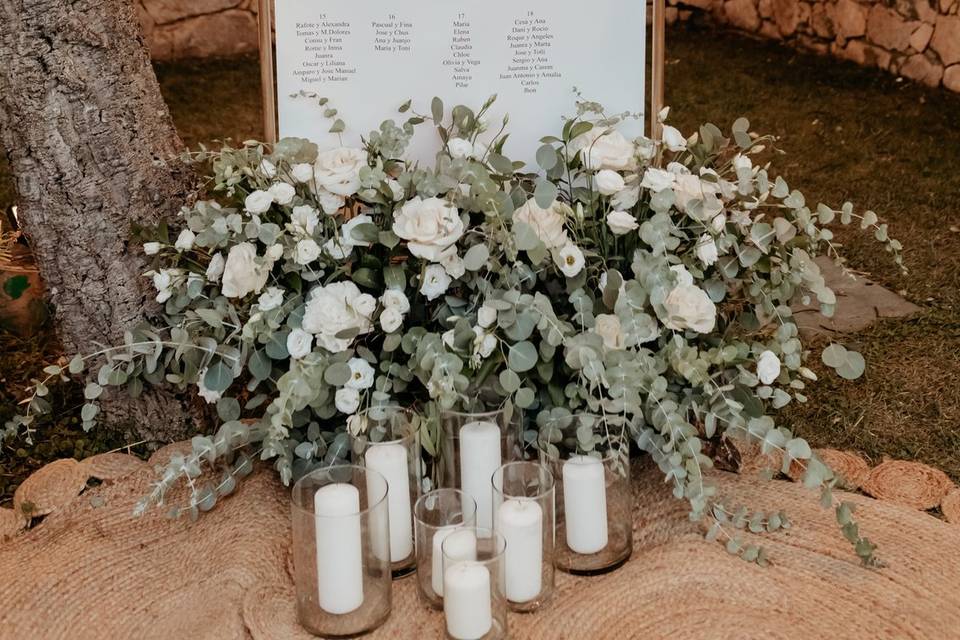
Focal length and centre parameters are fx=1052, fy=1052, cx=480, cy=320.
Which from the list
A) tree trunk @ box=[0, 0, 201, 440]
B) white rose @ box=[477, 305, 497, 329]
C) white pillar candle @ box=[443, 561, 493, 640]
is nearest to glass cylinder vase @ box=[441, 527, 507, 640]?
white pillar candle @ box=[443, 561, 493, 640]

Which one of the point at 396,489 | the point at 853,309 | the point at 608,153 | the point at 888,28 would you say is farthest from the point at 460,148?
the point at 888,28

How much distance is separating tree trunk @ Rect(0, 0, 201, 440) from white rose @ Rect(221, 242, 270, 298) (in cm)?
34

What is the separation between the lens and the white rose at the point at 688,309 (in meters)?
1.56

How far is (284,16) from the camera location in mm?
1991

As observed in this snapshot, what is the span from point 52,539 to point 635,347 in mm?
966

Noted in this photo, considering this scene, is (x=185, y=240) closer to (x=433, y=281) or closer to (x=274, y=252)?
(x=274, y=252)

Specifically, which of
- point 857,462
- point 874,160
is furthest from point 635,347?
point 874,160

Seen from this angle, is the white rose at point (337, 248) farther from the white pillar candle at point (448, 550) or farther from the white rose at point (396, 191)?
A: the white pillar candle at point (448, 550)

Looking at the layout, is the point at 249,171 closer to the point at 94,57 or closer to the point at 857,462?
the point at 94,57

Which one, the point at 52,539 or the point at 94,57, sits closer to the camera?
the point at 52,539

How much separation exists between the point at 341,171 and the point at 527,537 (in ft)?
2.30

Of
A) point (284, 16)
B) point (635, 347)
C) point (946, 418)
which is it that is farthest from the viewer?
point (946, 418)

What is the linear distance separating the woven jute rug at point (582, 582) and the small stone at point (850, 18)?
14.3ft

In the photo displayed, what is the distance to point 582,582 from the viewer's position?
1.49m
